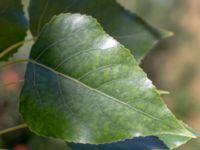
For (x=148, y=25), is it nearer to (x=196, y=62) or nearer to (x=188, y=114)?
(x=188, y=114)

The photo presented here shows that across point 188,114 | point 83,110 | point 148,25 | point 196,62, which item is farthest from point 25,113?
point 196,62

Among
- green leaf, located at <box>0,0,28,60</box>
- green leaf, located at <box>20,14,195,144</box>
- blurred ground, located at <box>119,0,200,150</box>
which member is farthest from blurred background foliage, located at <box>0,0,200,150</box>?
green leaf, located at <box>20,14,195,144</box>

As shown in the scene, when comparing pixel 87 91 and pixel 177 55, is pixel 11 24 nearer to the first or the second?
pixel 87 91

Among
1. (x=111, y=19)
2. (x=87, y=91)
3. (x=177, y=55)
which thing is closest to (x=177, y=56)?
(x=177, y=55)

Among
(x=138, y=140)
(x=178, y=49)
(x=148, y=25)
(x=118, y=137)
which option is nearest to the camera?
(x=118, y=137)

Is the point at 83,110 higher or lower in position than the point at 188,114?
higher

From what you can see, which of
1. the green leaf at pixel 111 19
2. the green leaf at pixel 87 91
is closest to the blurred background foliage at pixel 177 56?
the green leaf at pixel 111 19

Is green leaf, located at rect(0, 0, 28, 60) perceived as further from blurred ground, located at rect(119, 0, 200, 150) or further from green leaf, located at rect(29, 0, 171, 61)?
blurred ground, located at rect(119, 0, 200, 150)
